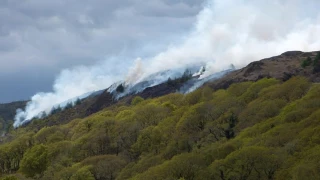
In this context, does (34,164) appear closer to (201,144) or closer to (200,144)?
(200,144)

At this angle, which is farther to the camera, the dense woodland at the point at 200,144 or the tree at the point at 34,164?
the tree at the point at 34,164

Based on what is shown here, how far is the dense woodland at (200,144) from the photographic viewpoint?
7875cm

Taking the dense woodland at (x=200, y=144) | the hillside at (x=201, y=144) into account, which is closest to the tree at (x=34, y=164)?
the hillside at (x=201, y=144)

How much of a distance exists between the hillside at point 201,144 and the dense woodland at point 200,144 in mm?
180

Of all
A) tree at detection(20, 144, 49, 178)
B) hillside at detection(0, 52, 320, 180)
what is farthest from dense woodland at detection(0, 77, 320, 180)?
tree at detection(20, 144, 49, 178)

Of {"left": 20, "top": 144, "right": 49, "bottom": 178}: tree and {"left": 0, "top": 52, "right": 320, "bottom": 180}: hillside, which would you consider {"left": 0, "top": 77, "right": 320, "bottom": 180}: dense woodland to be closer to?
{"left": 0, "top": 52, "right": 320, "bottom": 180}: hillside

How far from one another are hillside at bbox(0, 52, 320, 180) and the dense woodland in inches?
7.1

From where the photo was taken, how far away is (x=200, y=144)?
111062 millimetres

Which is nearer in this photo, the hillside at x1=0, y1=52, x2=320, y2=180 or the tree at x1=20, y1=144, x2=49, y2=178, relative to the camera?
the hillside at x1=0, y1=52, x2=320, y2=180

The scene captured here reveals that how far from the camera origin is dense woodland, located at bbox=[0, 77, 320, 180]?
78.8 metres

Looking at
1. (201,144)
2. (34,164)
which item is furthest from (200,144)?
(34,164)

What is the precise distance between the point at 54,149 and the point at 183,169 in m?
69.0

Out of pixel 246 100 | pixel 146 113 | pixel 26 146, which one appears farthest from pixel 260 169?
pixel 26 146

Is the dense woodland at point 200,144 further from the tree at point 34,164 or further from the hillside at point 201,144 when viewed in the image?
the tree at point 34,164
